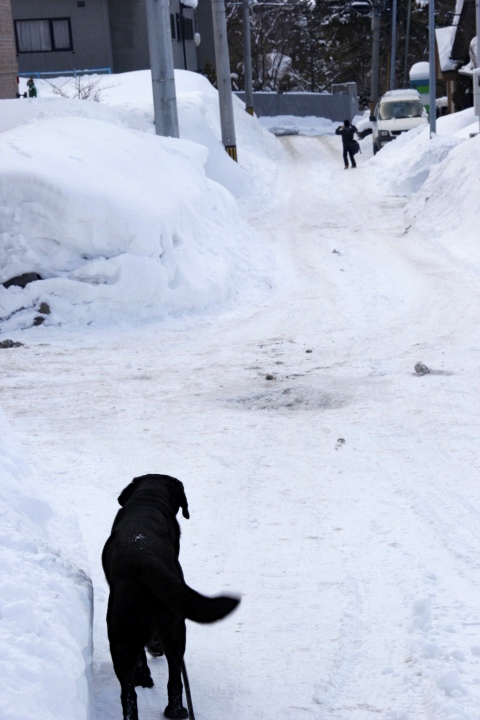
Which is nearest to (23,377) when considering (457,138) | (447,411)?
(447,411)

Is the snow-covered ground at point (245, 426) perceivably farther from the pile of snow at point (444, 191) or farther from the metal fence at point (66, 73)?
the metal fence at point (66, 73)

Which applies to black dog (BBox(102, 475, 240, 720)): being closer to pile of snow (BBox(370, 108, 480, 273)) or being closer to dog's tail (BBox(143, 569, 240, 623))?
dog's tail (BBox(143, 569, 240, 623))

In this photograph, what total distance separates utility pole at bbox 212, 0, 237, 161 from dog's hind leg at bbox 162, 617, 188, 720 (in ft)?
80.5

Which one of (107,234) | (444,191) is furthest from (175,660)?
(444,191)

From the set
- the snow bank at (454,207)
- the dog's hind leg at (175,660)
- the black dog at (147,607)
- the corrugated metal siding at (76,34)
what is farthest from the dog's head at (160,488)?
the corrugated metal siding at (76,34)

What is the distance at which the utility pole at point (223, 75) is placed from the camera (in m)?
27.2

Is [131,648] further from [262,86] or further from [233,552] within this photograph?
[262,86]

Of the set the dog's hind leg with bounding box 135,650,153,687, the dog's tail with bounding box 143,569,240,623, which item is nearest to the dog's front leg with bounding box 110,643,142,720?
the dog's tail with bounding box 143,569,240,623

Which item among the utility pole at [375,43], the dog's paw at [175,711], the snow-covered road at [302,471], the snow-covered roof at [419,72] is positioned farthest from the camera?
the snow-covered roof at [419,72]

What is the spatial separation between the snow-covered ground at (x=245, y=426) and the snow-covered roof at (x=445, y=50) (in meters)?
27.1

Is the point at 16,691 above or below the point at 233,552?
above

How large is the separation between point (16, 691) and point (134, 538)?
35.5 inches

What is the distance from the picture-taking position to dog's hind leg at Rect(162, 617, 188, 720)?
368cm

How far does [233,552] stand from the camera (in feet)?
18.7
